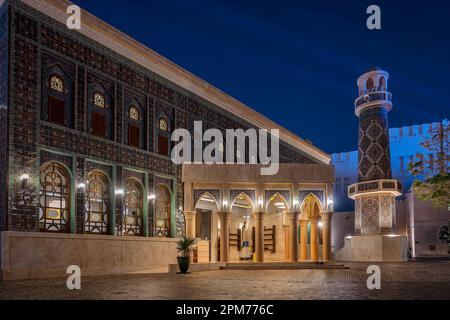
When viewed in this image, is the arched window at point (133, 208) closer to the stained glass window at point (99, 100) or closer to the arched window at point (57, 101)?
the stained glass window at point (99, 100)

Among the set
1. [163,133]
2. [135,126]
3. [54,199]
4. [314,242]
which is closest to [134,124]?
[135,126]

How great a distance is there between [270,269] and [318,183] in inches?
194

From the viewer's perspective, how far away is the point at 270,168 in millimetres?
23375

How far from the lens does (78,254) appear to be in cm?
1800

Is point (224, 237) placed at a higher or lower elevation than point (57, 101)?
lower

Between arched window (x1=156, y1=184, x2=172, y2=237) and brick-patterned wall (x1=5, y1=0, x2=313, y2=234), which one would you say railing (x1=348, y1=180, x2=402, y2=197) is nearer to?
brick-patterned wall (x1=5, y1=0, x2=313, y2=234)

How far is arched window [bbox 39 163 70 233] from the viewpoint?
56.1 ft

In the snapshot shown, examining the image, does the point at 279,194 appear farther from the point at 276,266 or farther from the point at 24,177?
the point at 24,177

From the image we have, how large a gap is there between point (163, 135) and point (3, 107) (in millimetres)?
8294
